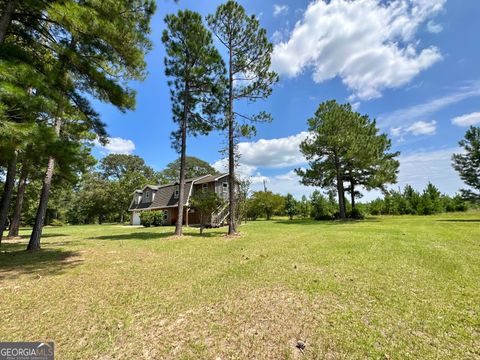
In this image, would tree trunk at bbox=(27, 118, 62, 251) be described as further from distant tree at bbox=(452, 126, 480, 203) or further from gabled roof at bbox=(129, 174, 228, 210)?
distant tree at bbox=(452, 126, 480, 203)

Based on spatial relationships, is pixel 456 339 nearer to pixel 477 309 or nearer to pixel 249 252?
pixel 477 309

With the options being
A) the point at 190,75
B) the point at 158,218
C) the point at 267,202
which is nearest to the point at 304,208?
the point at 267,202

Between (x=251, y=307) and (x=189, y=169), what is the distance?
43.7 meters

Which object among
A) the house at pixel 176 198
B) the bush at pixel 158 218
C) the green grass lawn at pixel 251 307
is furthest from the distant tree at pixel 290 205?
the green grass lawn at pixel 251 307

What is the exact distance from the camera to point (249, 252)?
802 centimetres

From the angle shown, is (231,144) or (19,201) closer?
(231,144)

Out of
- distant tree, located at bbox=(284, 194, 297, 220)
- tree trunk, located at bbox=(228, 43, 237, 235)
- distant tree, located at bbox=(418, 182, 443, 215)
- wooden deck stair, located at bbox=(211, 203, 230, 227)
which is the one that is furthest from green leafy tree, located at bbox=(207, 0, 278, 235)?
distant tree, located at bbox=(418, 182, 443, 215)

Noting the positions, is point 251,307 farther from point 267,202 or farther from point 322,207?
point 267,202

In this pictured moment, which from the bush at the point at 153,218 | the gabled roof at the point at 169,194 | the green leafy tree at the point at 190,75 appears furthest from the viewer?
the bush at the point at 153,218

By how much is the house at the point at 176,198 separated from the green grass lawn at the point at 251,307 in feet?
44.6

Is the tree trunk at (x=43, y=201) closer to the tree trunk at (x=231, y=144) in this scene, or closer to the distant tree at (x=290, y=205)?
the tree trunk at (x=231, y=144)

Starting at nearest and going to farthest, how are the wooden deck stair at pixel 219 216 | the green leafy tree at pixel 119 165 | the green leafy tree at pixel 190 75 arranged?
the green leafy tree at pixel 190 75
the wooden deck stair at pixel 219 216
the green leafy tree at pixel 119 165

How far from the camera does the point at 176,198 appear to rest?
24875mm

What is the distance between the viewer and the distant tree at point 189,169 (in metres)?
46.5
